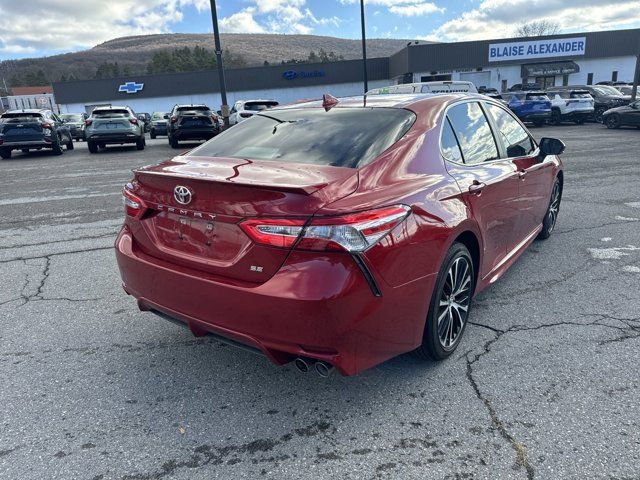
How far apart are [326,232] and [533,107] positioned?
79.0 ft

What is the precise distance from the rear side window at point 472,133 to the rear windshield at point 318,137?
0.49 meters

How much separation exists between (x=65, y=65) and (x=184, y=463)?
22054 centimetres

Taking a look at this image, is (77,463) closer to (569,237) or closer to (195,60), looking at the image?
(569,237)

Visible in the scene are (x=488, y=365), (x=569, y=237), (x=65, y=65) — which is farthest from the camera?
(x=65, y=65)

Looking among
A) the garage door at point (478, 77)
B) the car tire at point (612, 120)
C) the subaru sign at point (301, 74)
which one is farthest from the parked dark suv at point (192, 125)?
the subaru sign at point (301, 74)

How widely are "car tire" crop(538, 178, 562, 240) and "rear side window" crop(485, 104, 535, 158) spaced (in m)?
1.05

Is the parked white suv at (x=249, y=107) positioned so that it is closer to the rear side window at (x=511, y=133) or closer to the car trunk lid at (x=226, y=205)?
the rear side window at (x=511, y=133)

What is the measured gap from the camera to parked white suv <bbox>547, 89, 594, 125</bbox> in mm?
24000

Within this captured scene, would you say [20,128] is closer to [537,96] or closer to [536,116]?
[536,116]

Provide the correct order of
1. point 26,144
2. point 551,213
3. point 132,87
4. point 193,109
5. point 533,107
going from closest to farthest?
point 551,213, point 26,144, point 193,109, point 533,107, point 132,87

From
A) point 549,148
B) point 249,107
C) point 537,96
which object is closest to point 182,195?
point 549,148

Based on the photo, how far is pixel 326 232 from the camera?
7.37 feet

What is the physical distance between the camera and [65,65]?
188m

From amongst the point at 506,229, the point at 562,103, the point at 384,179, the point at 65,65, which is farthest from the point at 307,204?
the point at 65,65
